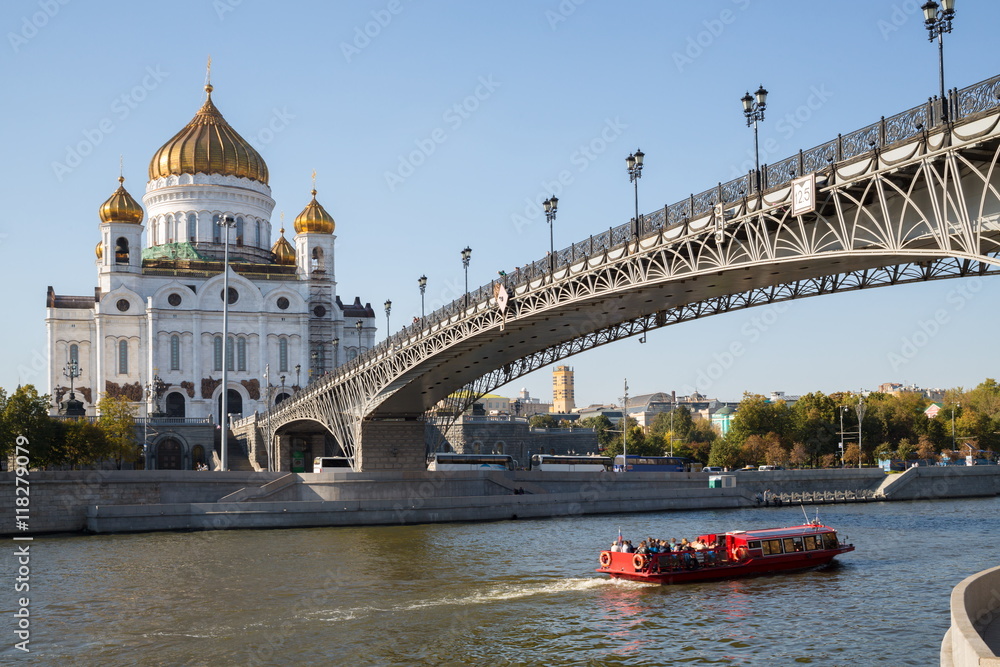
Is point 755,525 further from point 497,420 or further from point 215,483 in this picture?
point 497,420

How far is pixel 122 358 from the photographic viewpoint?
78.1 m

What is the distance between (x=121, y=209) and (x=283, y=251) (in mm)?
15564

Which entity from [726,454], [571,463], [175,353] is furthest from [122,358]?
[726,454]

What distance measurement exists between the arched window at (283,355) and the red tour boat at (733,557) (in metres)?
55.6

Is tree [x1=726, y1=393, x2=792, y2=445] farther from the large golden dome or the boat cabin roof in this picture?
the boat cabin roof

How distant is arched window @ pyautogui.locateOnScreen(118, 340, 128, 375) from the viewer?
255 feet

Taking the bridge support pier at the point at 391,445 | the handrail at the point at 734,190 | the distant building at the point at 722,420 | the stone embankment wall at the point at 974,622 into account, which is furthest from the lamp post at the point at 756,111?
the distant building at the point at 722,420

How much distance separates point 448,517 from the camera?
1718 inches

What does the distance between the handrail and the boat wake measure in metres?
9.58

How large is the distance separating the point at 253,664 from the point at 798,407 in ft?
222

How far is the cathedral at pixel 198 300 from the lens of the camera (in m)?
77.9

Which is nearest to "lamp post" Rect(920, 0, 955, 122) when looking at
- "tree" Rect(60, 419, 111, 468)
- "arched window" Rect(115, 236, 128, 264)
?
"tree" Rect(60, 419, 111, 468)

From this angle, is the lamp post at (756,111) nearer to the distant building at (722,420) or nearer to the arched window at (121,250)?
the arched window at (121,250)

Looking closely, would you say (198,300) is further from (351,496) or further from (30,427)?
(351,496)
